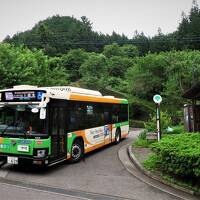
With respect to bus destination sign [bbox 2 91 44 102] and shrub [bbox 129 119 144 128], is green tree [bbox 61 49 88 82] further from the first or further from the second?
bus destination sign [bbox 2 91 44 102]

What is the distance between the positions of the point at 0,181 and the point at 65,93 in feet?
12.6

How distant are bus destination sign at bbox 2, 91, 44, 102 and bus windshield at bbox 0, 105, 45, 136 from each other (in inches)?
9.4

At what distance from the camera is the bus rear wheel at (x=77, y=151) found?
10.7 m

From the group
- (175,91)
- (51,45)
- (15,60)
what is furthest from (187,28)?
(15,60)

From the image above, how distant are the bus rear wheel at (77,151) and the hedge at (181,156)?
340cm

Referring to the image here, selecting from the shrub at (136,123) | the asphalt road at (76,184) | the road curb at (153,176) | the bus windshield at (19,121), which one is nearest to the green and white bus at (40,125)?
the bus windshield at (19,121)

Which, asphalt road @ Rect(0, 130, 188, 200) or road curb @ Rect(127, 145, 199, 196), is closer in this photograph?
asphalt road @ Rect(0, 130, 188, 200)

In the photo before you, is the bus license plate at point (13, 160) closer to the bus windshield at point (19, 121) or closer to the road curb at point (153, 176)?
the bus windshield at point (19, 121)

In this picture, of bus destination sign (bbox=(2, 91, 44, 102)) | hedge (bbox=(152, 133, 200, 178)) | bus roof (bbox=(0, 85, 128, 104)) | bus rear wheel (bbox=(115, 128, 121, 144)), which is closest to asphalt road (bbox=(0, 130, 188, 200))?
hedge (bbox=(152, 133, 200, 178))

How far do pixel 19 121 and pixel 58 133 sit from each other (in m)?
1.40

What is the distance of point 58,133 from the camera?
950 centimetres

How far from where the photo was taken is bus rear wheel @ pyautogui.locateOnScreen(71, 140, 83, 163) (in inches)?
422

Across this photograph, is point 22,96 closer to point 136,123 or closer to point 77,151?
point 77,151

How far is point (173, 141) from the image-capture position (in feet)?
28.2
